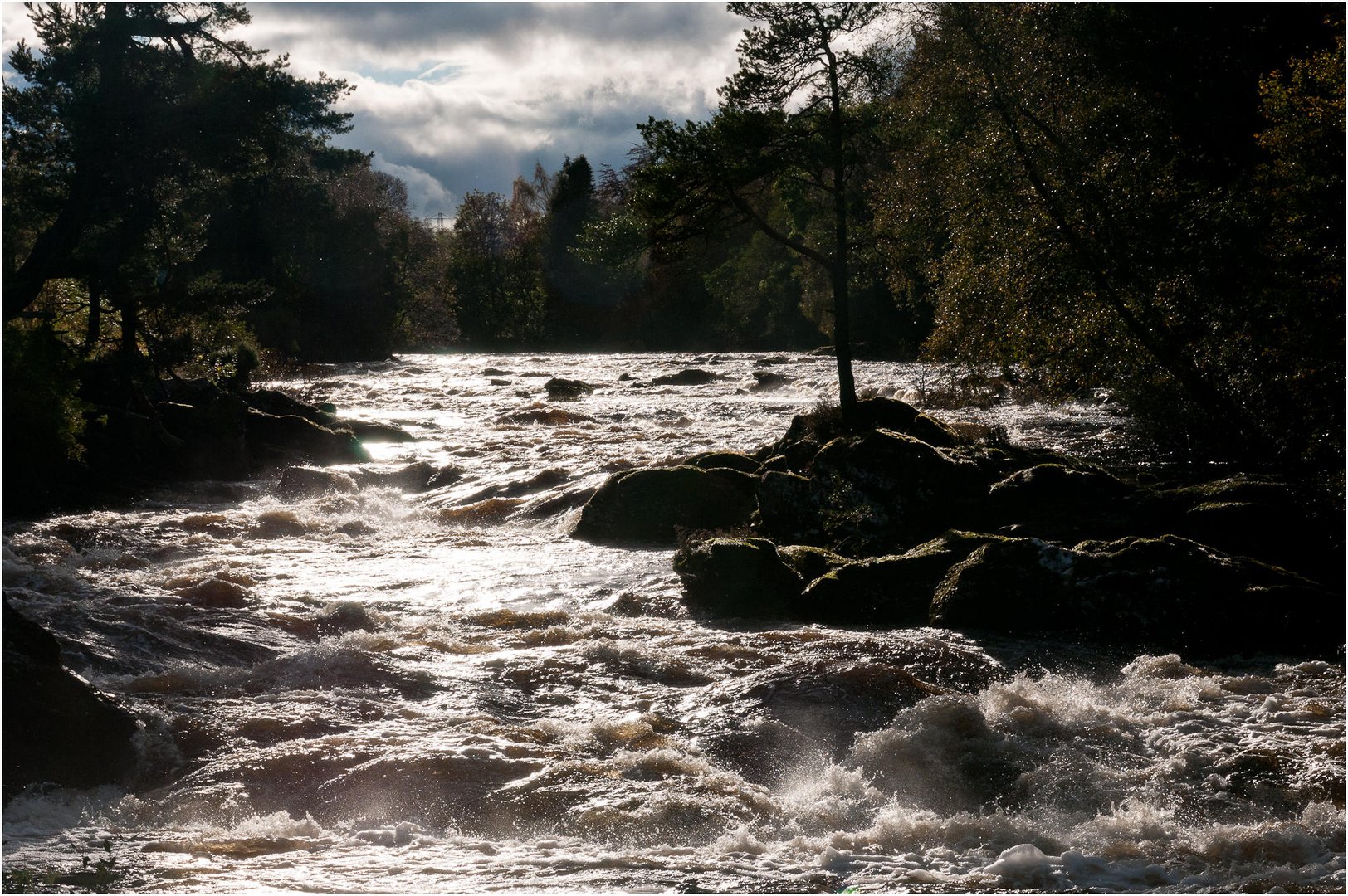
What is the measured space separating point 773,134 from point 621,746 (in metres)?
13.8

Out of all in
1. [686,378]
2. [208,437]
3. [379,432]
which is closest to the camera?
[208,437]

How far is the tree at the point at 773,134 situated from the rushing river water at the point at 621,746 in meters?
7.35

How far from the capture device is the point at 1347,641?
409 inches

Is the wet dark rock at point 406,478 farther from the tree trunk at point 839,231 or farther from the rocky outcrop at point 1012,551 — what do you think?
the tree trunk at point 839,231

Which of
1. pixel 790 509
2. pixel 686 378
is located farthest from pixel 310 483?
pixel 686 378

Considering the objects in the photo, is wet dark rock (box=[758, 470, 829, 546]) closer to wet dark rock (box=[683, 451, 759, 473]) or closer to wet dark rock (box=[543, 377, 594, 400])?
wet dark rock (box=[683, 451, 759, 473])

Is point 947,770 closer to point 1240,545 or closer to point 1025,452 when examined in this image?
point 1240,545

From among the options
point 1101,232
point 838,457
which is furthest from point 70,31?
point 1101,232

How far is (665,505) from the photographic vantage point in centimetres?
1716

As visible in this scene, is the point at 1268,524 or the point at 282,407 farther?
the point at 282,407

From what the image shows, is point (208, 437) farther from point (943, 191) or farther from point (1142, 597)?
point (1142, 597)

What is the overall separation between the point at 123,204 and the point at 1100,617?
1919cm

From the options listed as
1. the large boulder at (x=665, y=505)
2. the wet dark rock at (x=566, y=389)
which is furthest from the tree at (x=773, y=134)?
the wet dark rock at (x=566, y=389)

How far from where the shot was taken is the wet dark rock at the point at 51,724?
7555mm
